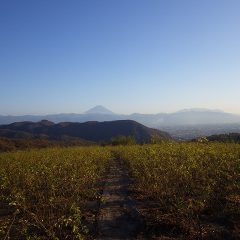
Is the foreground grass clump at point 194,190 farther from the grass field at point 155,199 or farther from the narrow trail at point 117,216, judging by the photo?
the narrow trail at point 117,216

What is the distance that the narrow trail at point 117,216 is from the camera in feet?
25.3

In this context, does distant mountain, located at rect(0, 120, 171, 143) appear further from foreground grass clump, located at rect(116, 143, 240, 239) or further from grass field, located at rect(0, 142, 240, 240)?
grass field, located at rect(0, 142, 240, 240)

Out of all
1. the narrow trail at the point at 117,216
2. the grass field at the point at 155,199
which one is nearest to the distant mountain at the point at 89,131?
the grass field at the point at 155,199

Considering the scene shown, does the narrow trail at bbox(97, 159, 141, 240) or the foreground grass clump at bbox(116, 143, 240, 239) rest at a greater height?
the foreground grass clump at bbox(116, 143, 240, 239)

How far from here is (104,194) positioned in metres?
11.7

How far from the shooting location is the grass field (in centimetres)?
747

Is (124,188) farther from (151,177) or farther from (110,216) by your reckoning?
(110,216)

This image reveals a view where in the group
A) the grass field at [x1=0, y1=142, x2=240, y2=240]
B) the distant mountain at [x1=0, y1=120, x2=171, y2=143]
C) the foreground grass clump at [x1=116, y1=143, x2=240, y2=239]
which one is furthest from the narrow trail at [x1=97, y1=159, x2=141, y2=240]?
the distant mountain at [x1=0, y1=120, x2=171, y2=143]

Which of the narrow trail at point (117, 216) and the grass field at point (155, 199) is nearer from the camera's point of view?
the grass field at point (155, 199)

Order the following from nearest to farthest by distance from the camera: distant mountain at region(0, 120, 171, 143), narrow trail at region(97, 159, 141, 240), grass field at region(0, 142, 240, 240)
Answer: grass field at region(0, 142, 240, 240)
narrow trail at region(97, 159, 141, 240)
distant mountain at region(0, 120, 171, 143)

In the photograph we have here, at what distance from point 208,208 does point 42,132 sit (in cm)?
12211

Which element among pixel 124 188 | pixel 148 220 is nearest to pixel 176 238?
pixel 148 220

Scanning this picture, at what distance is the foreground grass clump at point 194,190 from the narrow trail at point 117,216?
409 mm

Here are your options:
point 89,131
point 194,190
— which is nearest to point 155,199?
point 194,190
